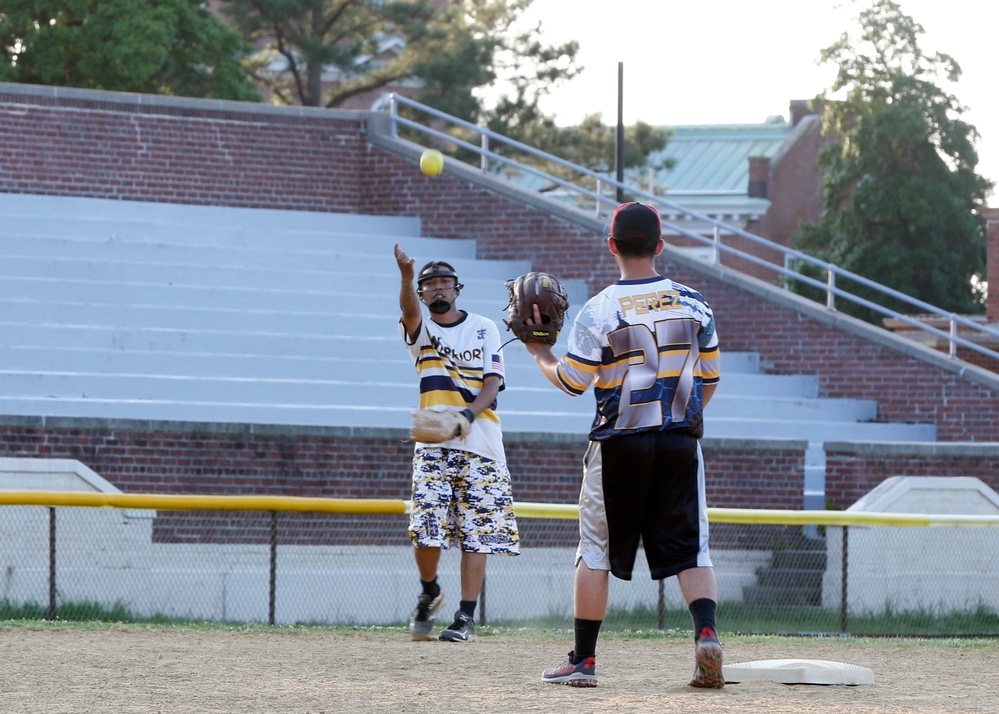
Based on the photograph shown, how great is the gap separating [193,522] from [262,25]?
24.3m

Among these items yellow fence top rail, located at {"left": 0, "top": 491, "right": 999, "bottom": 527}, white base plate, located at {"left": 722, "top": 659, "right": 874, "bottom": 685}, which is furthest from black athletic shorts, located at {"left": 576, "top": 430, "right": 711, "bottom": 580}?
yellow fence top rail, located at {"left": 0, "top": 491, "right": 999, "bottom": 527}

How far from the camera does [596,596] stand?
611cm

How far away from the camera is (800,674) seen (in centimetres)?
646

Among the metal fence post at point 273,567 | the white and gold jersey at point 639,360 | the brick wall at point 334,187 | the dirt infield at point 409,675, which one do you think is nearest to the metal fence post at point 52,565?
the dirt infield at point 409,675

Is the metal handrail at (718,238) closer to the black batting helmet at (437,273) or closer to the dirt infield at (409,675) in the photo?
the black batting helmet at (437,273)

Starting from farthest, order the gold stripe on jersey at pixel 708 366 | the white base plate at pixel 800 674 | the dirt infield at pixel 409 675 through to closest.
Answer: the white base plate at pixel 800 674
the gold stripe on jersey at pixel 708 366
the dirt infield at pixel 409 675

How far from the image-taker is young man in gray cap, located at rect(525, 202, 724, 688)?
236 inches

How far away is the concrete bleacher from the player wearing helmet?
16.2 ft

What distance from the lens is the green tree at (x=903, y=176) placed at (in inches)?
1492

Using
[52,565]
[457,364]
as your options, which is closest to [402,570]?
[52,565]

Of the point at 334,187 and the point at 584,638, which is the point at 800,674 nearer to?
the point at 584,638

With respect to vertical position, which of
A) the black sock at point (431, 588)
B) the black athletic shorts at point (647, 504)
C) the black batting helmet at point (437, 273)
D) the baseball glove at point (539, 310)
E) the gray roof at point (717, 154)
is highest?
the gray roof at point (717, 154)

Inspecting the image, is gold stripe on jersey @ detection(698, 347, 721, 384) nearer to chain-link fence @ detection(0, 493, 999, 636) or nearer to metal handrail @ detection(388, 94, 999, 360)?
chain-link fence @ detection(0, 493, 999, 636)

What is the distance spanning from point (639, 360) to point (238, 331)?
934 cm
